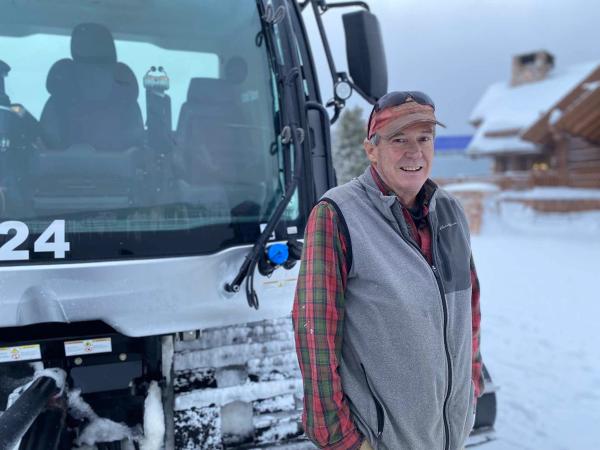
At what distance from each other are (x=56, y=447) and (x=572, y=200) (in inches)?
642

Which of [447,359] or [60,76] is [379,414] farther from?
[60,76]

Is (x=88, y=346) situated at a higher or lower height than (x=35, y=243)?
lower

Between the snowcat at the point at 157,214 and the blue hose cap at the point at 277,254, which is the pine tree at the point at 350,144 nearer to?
the snowcat at the point at 157,214

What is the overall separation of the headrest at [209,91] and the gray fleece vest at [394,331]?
97 centimetres

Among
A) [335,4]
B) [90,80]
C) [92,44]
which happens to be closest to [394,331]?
[90,80]

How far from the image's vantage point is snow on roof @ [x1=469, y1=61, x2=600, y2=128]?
2108cm

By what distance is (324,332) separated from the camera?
1.42 m

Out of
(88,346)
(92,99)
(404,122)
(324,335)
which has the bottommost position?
(88,346)

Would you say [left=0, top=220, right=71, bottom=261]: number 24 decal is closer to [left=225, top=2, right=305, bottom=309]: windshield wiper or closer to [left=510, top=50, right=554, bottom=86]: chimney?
[left=225, top=2, right=305, bottom=309]: windshield wiper

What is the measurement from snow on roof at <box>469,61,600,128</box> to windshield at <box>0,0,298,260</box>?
A: 2100cm

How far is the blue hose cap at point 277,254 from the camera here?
6.46ft

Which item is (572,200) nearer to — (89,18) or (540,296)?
(540,296)

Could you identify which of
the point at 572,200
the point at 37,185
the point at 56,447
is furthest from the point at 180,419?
the point at 572,200

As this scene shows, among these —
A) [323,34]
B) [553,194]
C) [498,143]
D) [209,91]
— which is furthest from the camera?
[498,143]
